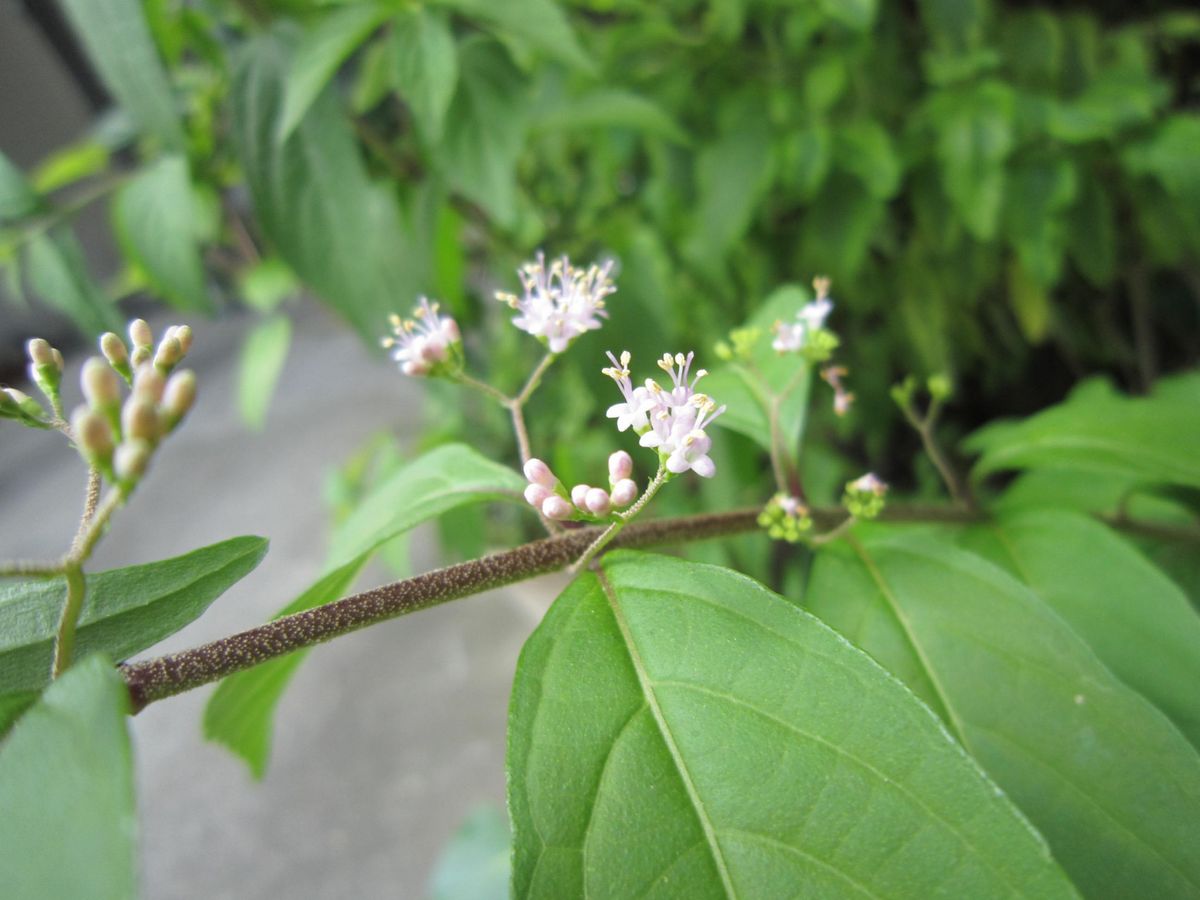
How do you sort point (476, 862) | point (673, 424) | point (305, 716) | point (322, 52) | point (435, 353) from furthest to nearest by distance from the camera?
1. point (305, 716)
2. point (476, 862)
3. point (322, 52)
4. point (435, 353)
5. point (673, 424)

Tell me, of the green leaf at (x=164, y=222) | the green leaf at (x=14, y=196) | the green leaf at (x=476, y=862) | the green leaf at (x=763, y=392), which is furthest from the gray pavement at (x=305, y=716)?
the green leaf at (x=763, y=392)

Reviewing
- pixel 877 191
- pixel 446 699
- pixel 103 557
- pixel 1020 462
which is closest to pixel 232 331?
pixel 103 557

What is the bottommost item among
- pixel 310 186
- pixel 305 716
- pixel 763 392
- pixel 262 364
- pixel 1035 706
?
pixel 1035 706

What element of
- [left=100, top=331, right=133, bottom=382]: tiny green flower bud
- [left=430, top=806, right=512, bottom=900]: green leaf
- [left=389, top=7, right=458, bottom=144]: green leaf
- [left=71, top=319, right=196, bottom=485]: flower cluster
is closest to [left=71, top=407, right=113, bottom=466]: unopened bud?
[left=71, top=319, right=196, bottom=485]: flower cluster

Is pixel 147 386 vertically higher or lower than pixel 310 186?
lower

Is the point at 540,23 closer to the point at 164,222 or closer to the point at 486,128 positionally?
the point at 486,128

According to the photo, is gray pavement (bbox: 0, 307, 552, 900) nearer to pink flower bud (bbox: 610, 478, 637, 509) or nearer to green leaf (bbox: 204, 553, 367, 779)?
green leaf (bbox: 204, 553, 367, 779)

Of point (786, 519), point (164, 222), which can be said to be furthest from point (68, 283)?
point (786, 519)
